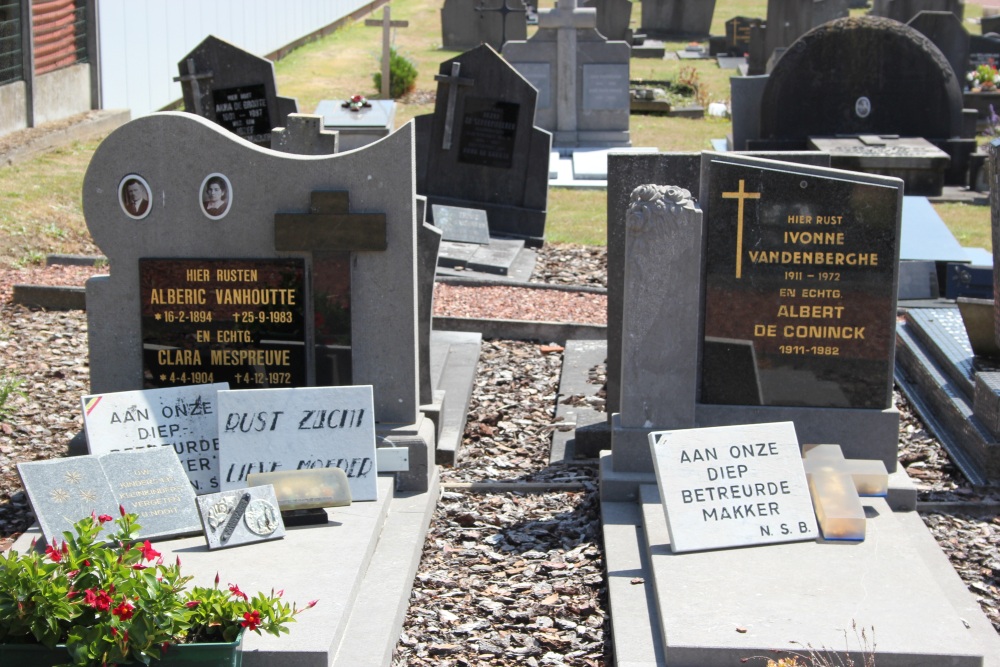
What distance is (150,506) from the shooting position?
5.39m

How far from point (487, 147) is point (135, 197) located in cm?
778

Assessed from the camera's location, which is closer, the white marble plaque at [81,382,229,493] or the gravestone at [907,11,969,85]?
the white marble plaque at [81,382,229,493]

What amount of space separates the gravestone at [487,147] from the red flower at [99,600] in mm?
9969

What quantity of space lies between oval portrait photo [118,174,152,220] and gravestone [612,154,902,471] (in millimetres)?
2483

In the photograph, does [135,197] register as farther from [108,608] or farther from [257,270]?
[108,608]

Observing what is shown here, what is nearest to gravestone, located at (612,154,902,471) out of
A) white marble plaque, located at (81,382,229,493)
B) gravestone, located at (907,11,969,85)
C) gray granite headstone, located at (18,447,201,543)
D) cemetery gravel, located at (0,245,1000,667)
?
cemetery gravel, located at (0,245,1000,667)

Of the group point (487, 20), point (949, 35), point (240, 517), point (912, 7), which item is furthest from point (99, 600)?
point (487, 20)

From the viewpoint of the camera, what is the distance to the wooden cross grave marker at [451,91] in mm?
13438

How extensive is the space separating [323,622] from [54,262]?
7694 mm

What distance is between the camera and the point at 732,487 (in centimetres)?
552

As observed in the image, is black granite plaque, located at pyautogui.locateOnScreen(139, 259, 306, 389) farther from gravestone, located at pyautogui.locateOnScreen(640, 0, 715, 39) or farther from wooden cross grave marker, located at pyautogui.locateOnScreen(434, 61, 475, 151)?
gravestone, located at pyautogui.locateOnScreen(640, 0, 715, 39)

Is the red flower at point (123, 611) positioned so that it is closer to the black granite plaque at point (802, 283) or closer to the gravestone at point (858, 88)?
the black granite plaque at point (802, 283)

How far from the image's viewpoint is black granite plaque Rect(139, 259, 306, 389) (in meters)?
6.30

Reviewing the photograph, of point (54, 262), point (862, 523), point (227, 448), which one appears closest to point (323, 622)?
point (227, 448)
